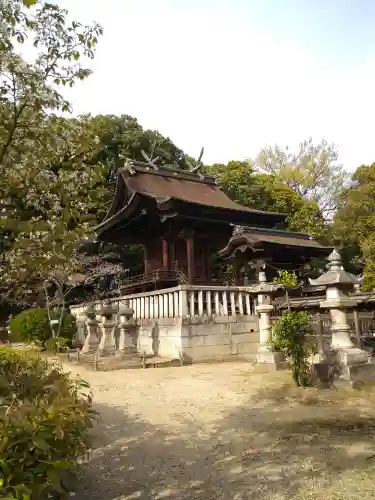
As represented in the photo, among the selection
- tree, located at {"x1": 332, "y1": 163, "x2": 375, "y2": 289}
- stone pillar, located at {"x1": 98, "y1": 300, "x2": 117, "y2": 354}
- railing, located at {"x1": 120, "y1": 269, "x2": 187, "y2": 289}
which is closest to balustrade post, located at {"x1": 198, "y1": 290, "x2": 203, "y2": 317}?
stone pillar, located at {"x1": 98, "y1": 300, "x2": 117, "y2": 354}

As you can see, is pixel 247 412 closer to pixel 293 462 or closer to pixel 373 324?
pixel 293 462

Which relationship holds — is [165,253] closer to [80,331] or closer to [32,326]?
[80,331]

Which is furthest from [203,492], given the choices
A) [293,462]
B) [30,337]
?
[30,337]

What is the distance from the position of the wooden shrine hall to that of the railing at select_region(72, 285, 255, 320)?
206cm

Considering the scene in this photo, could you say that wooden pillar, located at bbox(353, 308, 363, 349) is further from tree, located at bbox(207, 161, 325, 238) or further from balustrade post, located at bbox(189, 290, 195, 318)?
tree, located at bbox(207, 161, 325, 238)

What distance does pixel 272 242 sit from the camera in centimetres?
1419

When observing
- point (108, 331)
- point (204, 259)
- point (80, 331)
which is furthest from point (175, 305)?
point (80, 331)

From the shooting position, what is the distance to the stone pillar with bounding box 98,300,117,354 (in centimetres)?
1316

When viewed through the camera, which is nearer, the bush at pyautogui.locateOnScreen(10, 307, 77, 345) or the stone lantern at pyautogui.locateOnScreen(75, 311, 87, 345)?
the bush at pyautogui.locateOnScreen(10, 307, 77, 345)

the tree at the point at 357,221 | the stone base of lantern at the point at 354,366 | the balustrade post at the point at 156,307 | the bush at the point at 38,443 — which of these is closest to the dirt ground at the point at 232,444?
the stone base of lantern at the point at 354,366

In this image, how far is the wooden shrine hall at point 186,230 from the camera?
15076 mm

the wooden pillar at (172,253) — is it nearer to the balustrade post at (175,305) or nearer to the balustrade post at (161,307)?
the balustrade post at (161,307)

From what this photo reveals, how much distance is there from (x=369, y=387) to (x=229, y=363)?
4.84 meters

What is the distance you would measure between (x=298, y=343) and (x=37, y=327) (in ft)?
45.8
